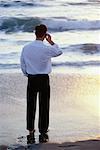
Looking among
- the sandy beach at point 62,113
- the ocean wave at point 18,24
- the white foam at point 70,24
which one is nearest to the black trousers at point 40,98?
the sandy beach at point 62,113

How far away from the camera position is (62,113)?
32.2 feet

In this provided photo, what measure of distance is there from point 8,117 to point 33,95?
56.4 inches

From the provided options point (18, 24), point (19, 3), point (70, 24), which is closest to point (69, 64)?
point (18, 24)

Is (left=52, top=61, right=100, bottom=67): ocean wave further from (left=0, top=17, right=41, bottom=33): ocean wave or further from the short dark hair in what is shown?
(left=0, top=17, right=41, bottom=33): ocean wave

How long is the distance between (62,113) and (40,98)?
5.69 ft

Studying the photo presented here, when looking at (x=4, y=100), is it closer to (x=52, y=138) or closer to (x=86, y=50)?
(x=52, y=138)

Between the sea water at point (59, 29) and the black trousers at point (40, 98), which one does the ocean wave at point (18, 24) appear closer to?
the sea water at point (59, 29)

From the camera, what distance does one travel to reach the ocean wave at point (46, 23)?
24234mm

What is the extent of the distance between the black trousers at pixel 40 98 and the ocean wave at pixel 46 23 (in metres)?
15.4

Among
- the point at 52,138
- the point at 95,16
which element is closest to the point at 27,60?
the point at 52,138

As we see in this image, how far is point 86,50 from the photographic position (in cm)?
1856

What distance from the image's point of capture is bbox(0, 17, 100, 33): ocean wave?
24234mm

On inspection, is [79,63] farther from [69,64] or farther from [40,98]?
[40,98]

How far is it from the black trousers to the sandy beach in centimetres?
21
